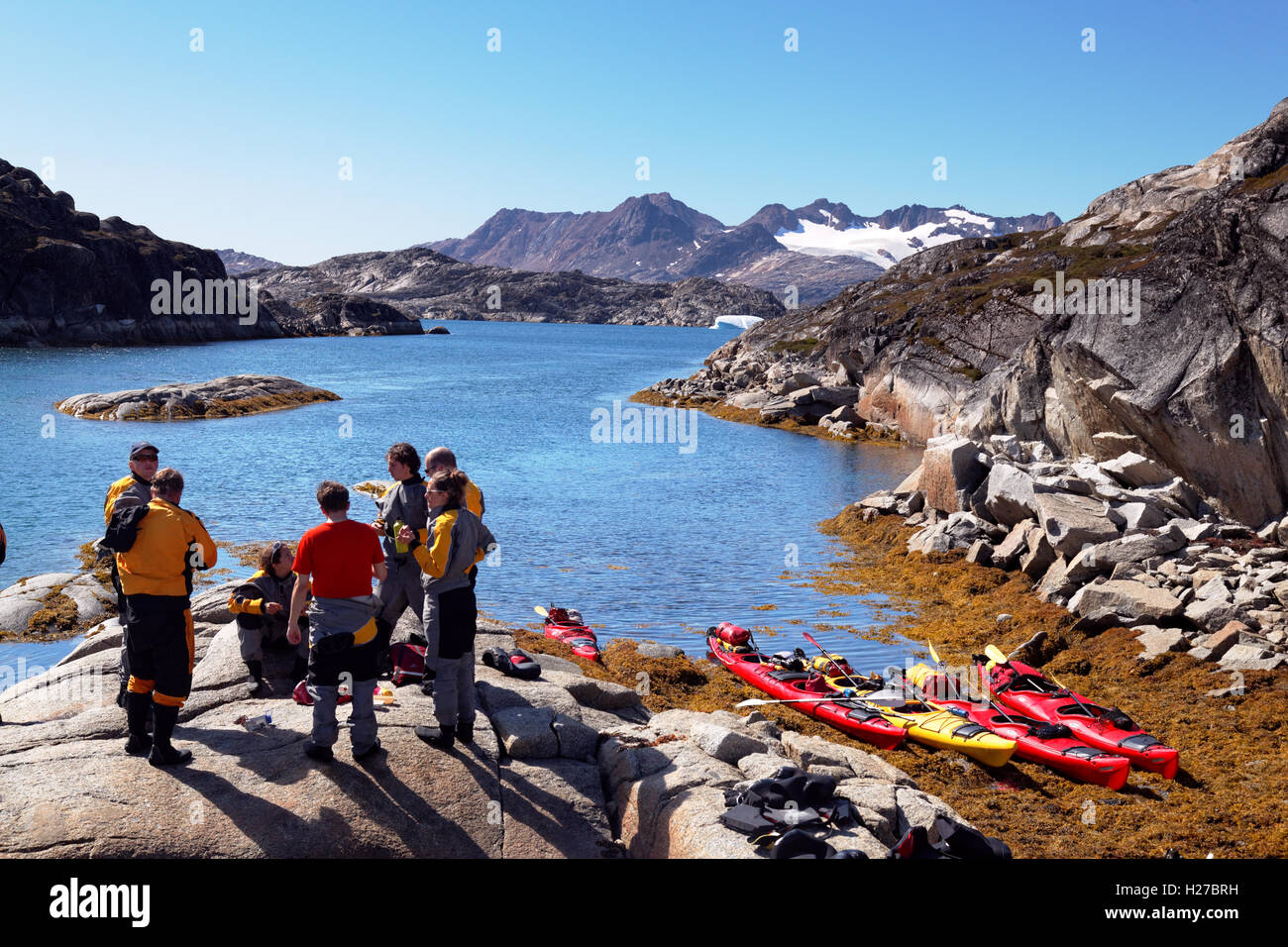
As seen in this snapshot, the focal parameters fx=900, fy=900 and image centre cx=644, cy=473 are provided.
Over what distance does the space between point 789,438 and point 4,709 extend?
4920 cm

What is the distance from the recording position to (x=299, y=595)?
30.8ft

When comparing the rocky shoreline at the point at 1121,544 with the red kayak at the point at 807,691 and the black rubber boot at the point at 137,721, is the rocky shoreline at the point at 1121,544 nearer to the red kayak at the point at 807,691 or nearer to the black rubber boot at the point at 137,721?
the red kayak at the point at 807,691

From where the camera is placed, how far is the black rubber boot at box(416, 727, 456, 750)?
389 inches

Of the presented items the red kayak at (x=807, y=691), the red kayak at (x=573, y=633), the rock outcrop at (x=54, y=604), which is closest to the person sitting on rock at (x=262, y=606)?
the red kayak at (x=573, y=633)

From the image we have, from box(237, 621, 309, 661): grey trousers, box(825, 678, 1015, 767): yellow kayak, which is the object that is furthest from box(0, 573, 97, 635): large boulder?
box(825, 678, 1015, 767): yellow kayak

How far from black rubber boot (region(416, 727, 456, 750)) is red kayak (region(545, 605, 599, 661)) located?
7399 mm

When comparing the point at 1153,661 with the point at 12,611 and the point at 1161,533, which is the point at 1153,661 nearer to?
the point at 1161,533

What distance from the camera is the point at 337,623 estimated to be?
9.23 m

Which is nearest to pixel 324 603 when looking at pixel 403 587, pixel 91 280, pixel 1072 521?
pixel 403 587

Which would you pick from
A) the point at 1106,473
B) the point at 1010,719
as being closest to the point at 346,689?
the point at 1010,719

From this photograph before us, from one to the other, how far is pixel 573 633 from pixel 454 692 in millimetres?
8598

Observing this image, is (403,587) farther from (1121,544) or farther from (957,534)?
(957,534)

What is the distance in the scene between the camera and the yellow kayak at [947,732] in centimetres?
1362

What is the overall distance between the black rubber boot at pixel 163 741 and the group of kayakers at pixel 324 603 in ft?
0.03
